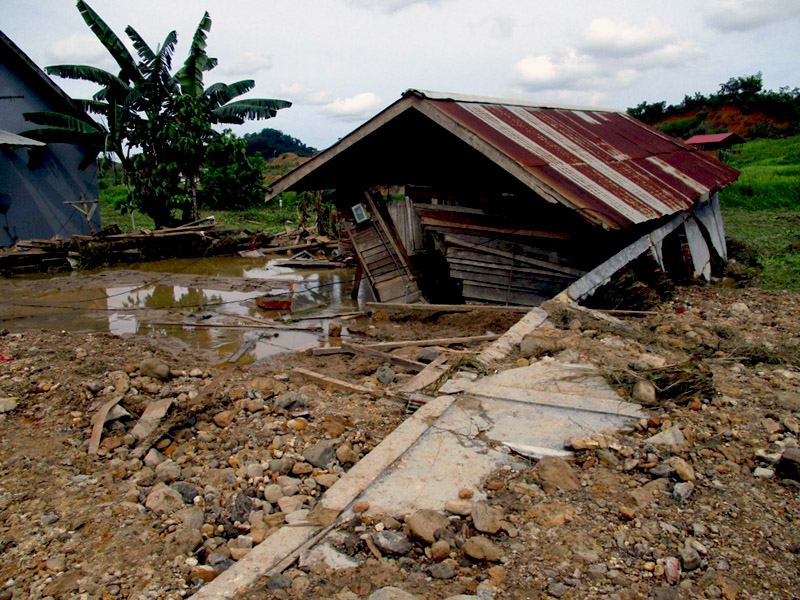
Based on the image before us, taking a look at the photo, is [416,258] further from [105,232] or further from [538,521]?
[105,232]

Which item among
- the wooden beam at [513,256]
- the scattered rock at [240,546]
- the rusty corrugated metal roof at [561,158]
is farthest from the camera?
the wooden beam at [513,256]

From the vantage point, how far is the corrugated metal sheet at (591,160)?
7234mm

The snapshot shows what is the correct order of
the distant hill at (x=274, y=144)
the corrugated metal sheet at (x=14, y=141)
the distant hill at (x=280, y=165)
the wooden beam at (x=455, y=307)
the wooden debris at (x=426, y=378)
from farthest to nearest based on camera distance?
1. the distant hill at (x=274, y=144)
2. the distant hill at (x=280, y=165)
3. the corrugated metal sheet at (x=14, y=141)
4. the wooden beam at (x=455, y=307)
5. the wooden debris at (x=426, y=378)

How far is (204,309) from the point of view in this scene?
1149cm

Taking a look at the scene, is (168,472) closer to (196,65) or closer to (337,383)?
(337,383)

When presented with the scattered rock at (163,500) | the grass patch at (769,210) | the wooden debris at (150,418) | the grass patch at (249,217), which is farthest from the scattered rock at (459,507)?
the grass patch at (249,217)

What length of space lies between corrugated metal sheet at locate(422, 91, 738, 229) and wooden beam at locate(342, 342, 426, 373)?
257cm

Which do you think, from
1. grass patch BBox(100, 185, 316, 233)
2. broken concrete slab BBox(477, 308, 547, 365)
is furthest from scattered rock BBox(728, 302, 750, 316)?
grass patch BBox(100, 185, 316, 233)

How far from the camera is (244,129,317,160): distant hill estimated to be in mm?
57875

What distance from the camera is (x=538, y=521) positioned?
2885 millimetres

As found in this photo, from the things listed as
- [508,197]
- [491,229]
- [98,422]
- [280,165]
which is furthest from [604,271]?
[280,165]

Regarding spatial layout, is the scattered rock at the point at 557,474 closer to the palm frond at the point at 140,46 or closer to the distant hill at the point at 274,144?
the palm frond at the point at 140,46

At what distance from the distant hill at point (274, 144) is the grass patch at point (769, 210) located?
126ft

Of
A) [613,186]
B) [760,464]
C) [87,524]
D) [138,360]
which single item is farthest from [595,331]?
[138,360]
